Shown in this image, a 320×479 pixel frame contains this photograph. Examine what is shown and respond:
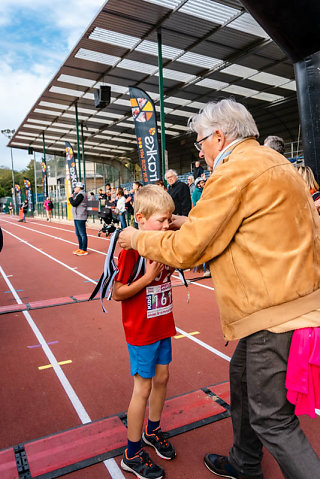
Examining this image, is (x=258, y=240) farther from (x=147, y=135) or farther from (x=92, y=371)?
(x=147, y=135)

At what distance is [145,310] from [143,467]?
928 millimetres

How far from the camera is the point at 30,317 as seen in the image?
17.7 ft

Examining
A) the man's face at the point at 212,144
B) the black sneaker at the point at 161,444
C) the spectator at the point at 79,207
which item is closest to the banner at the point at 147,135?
the spectator at the point at 79,207

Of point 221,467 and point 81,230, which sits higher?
point 81,230

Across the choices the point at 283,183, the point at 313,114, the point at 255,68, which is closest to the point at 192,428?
the point at 283,183

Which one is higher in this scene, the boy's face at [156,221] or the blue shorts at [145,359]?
the boy's face at [156,221]

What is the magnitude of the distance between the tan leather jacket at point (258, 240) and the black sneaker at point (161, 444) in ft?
3.94

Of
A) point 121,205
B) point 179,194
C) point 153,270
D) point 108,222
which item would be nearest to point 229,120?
point 153,270

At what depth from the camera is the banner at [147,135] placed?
11.3 metres

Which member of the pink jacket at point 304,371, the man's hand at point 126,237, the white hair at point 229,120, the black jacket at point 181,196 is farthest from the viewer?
the black jacket at point 181,196

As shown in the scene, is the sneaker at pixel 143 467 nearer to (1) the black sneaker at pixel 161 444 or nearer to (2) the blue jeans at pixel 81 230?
(1) the black sneaker at pixel 161 444

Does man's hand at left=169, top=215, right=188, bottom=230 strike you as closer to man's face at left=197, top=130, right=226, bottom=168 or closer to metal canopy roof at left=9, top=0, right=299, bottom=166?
man's face at left=197, top=130, right=226, bottom=168

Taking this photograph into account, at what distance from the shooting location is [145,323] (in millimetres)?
2244

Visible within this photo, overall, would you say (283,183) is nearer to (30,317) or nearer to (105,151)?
(30,317)
